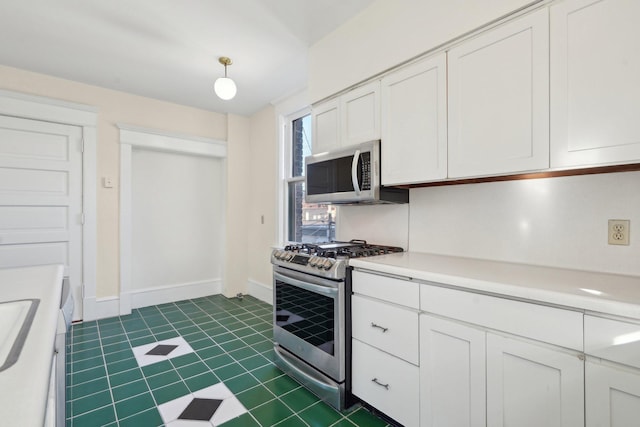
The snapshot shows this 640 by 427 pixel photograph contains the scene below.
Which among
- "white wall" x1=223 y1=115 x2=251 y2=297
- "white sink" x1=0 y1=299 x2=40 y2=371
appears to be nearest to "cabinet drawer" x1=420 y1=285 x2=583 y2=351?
"white sink" x1=0 y1=299 x2=40 y2=371

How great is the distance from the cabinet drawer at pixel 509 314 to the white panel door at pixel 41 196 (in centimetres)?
355

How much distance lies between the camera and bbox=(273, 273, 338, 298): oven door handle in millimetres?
1847

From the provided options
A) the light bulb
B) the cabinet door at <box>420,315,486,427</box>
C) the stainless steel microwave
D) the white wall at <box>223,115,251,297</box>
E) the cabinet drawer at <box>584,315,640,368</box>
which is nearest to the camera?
the cabinet drawer at <box>584,315,640,368</box>

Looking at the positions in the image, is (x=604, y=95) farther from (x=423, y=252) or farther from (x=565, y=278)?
(x=423, y=252)

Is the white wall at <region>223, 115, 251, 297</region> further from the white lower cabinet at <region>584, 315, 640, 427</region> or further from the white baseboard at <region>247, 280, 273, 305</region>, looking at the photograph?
the white lower cabinet at <region>584, 315, 640, 427</region>

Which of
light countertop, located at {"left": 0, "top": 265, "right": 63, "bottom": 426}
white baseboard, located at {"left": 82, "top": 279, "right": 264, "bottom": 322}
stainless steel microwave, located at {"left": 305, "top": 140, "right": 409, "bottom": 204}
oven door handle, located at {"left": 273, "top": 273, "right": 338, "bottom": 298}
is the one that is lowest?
white baseboard, located at {"left": 82, "top": 279, "right": 264, "bottom": 322}

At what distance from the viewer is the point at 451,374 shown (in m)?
1.38

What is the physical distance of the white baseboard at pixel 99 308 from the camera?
322 cm

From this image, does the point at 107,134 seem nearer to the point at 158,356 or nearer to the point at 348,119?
the point at 158,356

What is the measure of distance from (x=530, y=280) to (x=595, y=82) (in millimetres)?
845

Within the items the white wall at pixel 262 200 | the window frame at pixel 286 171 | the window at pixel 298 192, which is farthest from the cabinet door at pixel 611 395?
the white wall at pixel 262 200

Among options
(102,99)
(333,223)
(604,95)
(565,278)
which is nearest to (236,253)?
(333,223)

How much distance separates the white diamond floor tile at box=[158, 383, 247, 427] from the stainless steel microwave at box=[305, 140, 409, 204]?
1.48 m

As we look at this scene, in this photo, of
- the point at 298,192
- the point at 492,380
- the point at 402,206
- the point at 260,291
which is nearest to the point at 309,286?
the point at 402,206
